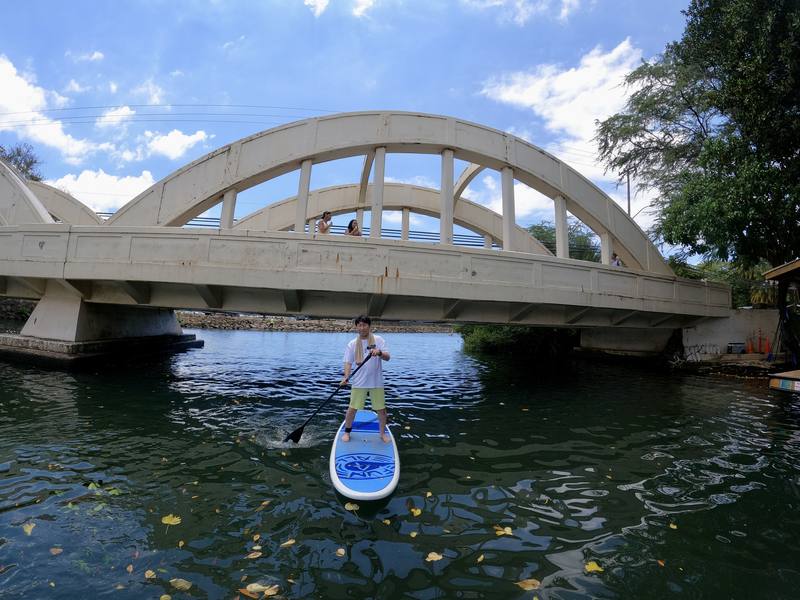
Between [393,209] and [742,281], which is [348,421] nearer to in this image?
[393,209]

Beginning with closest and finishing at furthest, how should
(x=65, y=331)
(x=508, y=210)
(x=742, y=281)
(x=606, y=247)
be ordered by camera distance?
(x=65, y=331)
(x=508, y=210)
(x=606, y=247)
(x=742, y=281)

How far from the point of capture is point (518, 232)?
73.6 ft

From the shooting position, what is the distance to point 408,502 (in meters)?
4.53

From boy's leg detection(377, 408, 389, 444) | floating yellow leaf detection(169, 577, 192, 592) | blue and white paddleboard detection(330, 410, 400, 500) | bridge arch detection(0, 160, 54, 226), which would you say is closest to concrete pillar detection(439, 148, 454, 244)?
boy's leg detection(377, 408, 389, 444)

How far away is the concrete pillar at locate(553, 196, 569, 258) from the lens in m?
14.3

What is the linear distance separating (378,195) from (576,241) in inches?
1032

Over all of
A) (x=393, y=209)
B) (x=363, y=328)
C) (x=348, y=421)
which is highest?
(x=393, y=209)

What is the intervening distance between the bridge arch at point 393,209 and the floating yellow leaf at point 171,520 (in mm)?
18092

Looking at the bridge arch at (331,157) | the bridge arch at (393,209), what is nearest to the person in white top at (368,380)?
the bridge arch at (331,157)

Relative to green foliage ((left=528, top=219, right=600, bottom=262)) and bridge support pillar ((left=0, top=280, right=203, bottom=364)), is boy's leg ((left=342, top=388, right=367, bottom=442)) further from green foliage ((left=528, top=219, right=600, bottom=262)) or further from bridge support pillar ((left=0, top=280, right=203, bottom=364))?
green foliage ((left=528, top=219, right=600, bottom=262))

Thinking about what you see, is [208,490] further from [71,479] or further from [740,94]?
[740,94]

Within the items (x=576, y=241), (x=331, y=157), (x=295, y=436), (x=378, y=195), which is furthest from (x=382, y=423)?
(x=576, y=241)

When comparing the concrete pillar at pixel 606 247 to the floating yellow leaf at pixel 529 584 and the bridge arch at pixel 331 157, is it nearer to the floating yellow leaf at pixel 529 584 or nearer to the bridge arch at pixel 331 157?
the bridge arch at pixel 331 157

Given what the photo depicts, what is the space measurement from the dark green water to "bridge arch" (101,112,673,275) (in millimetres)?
6164
